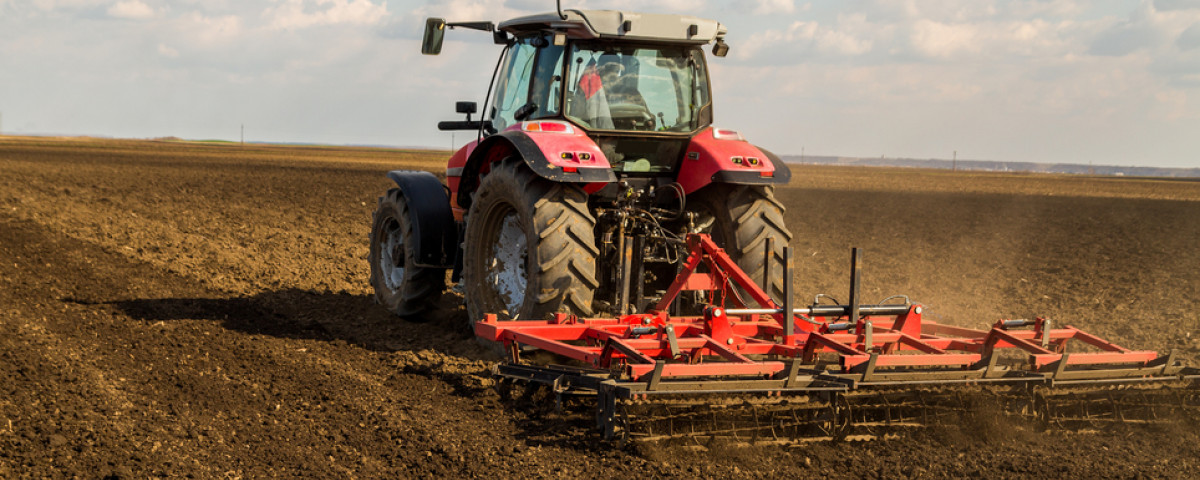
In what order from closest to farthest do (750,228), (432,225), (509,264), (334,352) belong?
(750,228)
(334,352)
(509,264)
(432,225)

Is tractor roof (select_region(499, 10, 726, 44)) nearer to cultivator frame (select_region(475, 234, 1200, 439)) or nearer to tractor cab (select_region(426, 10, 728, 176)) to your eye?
tractor cab (select_region(426, 10, 728, 176))

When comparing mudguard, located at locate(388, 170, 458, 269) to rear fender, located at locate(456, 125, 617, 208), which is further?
mudguard, located at locate(388, 170, 458, 269)

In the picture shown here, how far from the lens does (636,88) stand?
6.84 m

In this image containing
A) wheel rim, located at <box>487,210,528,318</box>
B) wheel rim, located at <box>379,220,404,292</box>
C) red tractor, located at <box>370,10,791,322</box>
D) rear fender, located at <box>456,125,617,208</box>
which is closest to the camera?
rear fender, located at <box>456,125,617,208</box>

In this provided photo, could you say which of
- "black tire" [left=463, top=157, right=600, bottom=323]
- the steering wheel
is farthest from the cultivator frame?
the steering wheel

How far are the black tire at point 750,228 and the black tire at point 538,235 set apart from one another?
2.75 feet

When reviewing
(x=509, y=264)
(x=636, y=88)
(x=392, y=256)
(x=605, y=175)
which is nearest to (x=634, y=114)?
(x=636, y=88)

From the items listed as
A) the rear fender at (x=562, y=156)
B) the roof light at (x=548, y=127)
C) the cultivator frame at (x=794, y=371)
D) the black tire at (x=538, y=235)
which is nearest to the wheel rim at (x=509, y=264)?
the black tire at (x=538, y=235)

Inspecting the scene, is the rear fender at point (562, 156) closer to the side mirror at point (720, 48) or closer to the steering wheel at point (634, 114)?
the steering wheel at point (634, 114)

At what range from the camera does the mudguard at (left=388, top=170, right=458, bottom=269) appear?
771 cm

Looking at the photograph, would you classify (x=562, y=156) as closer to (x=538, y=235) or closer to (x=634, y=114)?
(x=538, y=235)

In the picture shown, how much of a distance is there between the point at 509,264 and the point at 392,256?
5.85 ft

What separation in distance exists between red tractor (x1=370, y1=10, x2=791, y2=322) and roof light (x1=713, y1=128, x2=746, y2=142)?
0.01 meters

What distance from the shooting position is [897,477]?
14.4 feet
